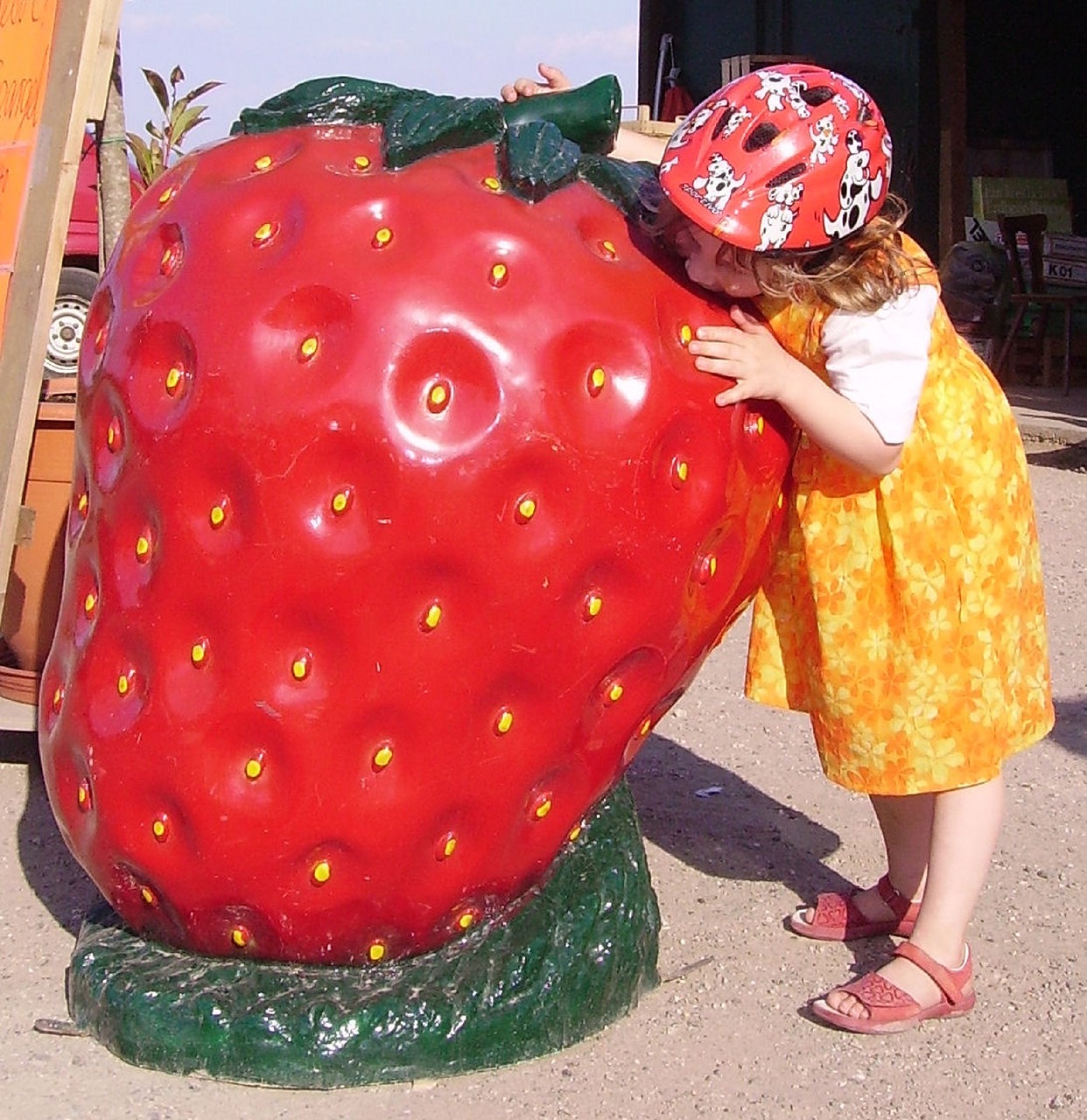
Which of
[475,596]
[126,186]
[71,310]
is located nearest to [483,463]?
[475,596]

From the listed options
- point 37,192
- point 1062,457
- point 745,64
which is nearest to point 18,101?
point 37,192

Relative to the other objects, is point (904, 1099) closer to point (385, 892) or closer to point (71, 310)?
point (385, 892)

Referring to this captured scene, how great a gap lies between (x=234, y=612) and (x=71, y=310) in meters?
5.37

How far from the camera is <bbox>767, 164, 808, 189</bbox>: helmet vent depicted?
82.5 inches

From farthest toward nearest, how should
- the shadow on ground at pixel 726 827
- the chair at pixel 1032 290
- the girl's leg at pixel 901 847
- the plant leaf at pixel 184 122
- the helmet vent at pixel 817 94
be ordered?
the chair at pixel 1032 290, the plant leaf at pixel 184 122, the shadow on ground at pixel 726 827, the girl's leg at pixel 901 847, the helmet vent at pixel 817 94

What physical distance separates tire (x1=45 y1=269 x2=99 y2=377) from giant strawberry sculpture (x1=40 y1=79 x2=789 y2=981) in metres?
4.88

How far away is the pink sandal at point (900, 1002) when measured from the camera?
239 cm

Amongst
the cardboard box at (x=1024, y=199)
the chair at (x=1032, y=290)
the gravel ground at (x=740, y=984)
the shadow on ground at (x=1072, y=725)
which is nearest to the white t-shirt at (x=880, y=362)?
the gravel ground at (x=740, y=984)

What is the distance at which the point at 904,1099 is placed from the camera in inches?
87.4

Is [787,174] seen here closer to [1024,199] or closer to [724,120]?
[724,120]

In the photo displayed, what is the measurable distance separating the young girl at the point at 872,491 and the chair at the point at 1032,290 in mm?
7005

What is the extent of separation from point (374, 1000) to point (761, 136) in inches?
47.1

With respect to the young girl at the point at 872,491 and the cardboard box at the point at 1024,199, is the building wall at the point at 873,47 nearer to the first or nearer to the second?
the cardboard box at the point at 1024,199

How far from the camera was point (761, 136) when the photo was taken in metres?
2.12
